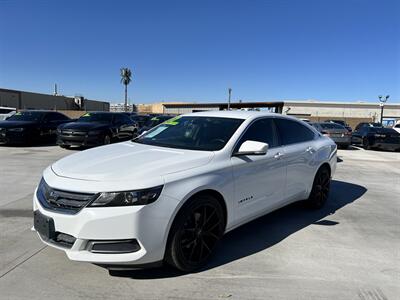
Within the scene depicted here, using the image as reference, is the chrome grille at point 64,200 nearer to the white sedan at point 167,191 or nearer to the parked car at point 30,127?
the white sedan at point 167,191

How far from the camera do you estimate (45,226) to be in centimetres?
346

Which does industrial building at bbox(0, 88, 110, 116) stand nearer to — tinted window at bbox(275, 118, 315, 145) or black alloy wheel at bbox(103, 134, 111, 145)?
black alloy wheel at bbox(103, 134, 111, 145)

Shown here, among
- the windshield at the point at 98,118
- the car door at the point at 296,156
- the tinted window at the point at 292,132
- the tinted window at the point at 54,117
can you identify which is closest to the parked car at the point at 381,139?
the windshield at the point at 98,118

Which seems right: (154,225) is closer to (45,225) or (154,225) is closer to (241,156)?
(45,225)

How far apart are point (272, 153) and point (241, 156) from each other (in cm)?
76

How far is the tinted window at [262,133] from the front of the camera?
467 centimetres

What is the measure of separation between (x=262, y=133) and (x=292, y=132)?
0.93 metres

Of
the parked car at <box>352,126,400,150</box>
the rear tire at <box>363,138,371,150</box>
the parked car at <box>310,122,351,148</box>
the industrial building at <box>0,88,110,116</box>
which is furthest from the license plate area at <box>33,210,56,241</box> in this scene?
the industrial building at <box>0,88,110,116</box>

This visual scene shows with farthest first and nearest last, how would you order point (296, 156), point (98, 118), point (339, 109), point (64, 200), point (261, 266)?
1. point (339, 109)
2. point (98, 118)
3. point (296, 156)
4. point (261, 266)
5. point (64, 200)

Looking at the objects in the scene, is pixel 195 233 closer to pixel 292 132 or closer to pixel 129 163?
pixel 129 163

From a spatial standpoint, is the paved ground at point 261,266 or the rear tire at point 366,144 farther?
the rear tire at point 366,144

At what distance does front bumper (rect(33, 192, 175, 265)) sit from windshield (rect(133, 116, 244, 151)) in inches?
48.0

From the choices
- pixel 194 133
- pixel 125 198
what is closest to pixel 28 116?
pixel 194 133

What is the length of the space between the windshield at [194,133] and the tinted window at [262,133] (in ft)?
0.53
